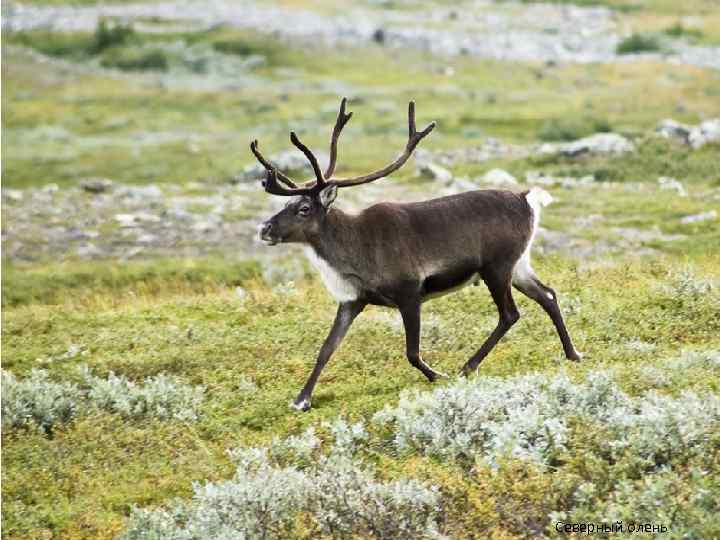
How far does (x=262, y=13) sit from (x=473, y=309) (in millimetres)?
72415

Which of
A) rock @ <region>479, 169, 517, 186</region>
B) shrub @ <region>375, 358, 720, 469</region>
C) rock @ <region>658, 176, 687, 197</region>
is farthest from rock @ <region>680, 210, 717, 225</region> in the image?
shrub @ <region>375, 358, 720, 469</region>

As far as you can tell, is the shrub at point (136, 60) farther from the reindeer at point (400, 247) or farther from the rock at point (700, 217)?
the reindeer at point (400, 247)

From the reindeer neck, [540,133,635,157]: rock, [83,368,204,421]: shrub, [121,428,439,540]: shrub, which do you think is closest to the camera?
[121,428,439,540]: shrub

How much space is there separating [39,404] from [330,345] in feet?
10.9

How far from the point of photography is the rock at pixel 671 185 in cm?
2658

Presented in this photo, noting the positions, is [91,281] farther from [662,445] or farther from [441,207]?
[662,445]

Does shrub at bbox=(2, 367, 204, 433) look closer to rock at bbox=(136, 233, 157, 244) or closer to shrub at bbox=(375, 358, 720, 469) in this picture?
shrub at bbox=(375, 358, 720, 469)

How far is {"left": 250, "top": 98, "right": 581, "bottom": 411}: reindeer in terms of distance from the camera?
40.2ft

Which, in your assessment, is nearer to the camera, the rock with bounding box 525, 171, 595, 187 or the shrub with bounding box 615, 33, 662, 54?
the rock with bounding box 525, 171, 595, 187

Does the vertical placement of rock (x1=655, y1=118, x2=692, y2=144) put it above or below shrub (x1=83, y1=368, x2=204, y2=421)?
below

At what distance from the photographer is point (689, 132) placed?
3177cm

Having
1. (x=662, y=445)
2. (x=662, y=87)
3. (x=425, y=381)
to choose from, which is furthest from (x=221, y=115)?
(x=662, y=445)

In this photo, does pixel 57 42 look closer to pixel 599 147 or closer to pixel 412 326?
pixel 599 147

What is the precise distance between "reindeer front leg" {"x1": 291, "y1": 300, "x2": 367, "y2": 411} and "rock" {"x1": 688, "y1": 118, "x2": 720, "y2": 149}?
807 inches
